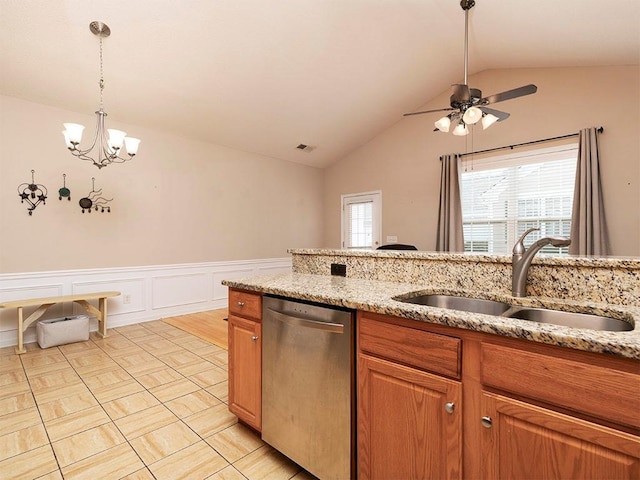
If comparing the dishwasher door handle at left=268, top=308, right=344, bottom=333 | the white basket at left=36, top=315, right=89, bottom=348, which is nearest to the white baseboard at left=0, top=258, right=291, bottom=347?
the white basket at left=36, top=315, right=89, bottom=348

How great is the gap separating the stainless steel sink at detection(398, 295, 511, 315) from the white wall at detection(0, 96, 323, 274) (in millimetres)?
3923

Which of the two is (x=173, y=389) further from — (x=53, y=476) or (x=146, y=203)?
(x=146, y=203)

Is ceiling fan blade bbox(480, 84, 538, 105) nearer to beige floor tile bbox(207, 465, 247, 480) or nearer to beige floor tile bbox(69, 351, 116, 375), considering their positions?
beige floor tile bbox(207, 465, 247, 480)

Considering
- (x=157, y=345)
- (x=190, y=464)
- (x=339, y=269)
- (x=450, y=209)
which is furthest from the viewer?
(x=450, y=209)

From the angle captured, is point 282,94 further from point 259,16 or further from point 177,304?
point 177,304

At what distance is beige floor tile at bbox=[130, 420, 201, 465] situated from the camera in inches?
68.5

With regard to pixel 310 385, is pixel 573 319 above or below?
above

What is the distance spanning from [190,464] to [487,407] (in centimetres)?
150

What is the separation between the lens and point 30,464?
5.42ft

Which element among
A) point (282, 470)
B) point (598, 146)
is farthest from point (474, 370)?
point (598, 146)

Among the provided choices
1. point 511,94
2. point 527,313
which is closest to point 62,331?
point 527,313

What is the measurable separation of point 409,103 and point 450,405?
15.9 feet

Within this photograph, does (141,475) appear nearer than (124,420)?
Yes

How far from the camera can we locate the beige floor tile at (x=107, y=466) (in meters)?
1.58
